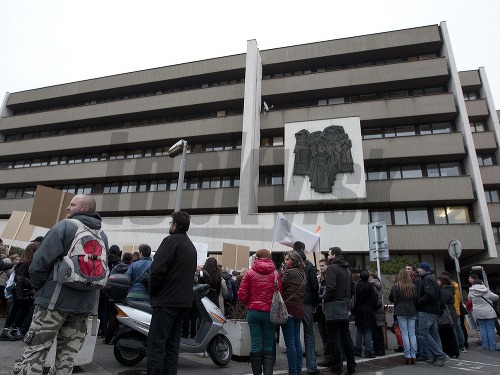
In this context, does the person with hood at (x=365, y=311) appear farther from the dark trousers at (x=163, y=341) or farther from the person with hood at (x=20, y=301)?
the person with hood at (x=20, y=301)

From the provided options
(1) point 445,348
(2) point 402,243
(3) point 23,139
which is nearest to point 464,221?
(2) point 402,243

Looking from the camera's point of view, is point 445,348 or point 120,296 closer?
point 120,296

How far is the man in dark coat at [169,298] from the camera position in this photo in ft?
12.4

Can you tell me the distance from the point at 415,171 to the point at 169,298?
89.7ft

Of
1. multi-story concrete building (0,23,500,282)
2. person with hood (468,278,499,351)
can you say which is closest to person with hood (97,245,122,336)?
person with hood (468,278,499,351)

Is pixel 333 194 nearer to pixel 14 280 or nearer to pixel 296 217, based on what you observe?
pixel 296 217

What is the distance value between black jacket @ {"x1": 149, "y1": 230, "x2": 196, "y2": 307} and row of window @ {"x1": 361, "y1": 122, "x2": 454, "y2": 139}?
→ 2702 cm

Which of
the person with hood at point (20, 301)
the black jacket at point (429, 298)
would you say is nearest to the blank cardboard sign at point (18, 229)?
the person with hood at point (20, 301)

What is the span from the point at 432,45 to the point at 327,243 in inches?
776

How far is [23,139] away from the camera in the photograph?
3947 cm

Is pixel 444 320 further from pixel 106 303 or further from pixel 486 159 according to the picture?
pixel 486 159

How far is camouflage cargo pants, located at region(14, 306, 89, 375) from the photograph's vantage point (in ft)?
9.87

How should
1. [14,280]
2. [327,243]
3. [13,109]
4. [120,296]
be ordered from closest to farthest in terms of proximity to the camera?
[120,296] < [14,280] < [327,243] < [13,109]

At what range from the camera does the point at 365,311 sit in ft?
24.7
